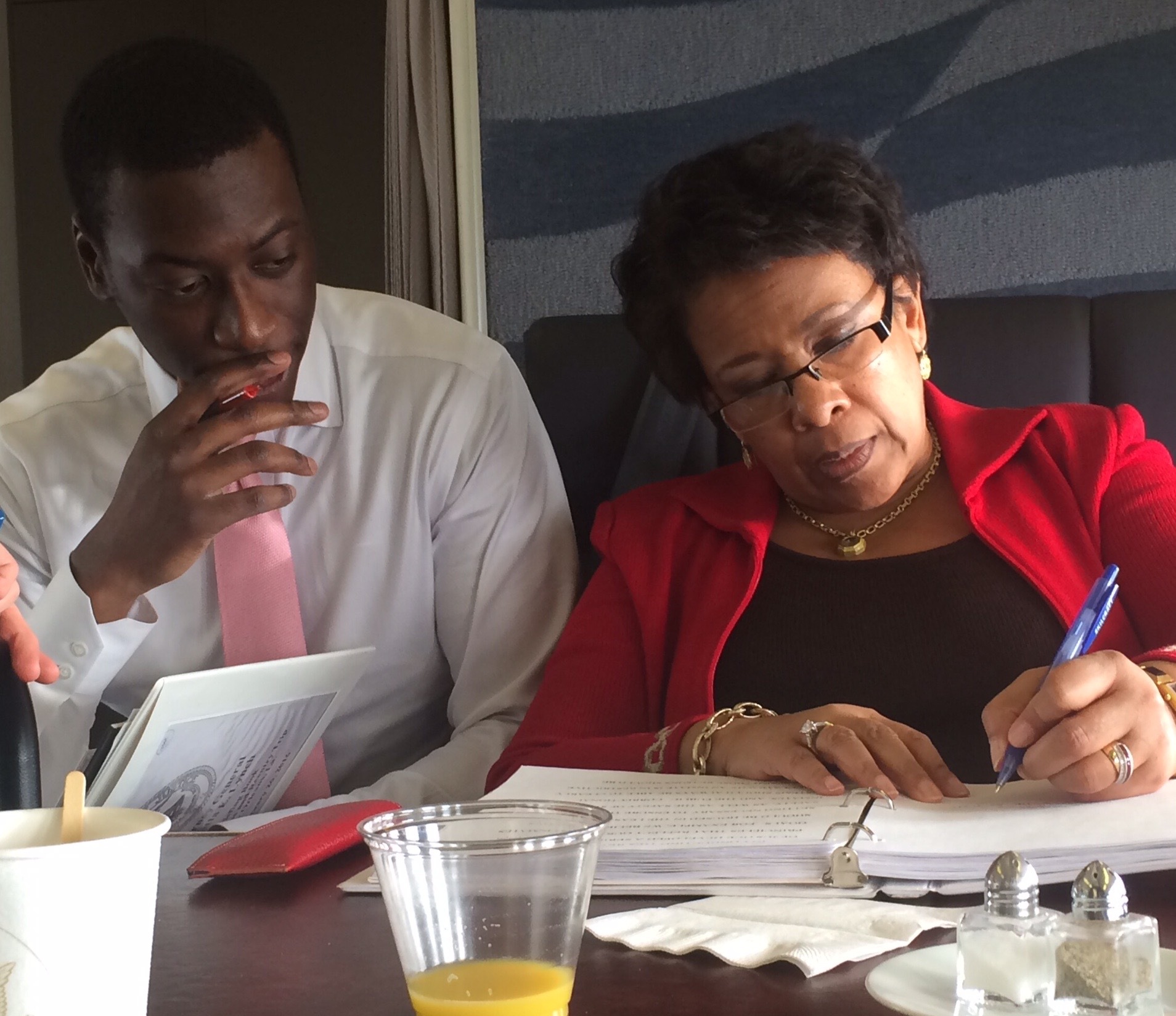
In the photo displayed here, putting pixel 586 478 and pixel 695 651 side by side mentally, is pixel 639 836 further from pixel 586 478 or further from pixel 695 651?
pixel 586 478

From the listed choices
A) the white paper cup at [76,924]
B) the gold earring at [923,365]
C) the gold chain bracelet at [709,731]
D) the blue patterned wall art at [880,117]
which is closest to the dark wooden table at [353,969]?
the white paper cup at [76,924]

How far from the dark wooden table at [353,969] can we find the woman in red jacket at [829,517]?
453 millimetres

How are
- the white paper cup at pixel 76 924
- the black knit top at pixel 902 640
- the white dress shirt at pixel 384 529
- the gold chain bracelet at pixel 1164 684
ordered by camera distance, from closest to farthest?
the white paper cup at pixel 76 924
the gold chain bracelet at pixel 1164 684
the black knit top at pixel 902 640
the white dress shirt at pixel 384 529

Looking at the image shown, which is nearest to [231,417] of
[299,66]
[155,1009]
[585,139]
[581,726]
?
[581,726]

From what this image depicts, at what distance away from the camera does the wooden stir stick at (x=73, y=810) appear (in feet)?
1.68

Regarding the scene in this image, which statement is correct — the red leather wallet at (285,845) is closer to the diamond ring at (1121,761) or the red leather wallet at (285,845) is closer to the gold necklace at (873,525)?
the diamond ring at (1121,761)

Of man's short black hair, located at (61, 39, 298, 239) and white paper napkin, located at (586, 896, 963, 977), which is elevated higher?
man's short black hair, located at (61, 39, 298, 239)

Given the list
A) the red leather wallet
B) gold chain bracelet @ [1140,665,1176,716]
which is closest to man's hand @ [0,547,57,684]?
the red leather wallet

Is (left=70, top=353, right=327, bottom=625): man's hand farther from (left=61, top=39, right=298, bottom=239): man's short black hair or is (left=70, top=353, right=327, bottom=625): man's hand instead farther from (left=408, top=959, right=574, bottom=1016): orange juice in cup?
(left=408, top=959, right=574, bottom=1016): orange juice in cup

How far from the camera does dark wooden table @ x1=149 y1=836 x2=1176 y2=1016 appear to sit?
22.5 inches

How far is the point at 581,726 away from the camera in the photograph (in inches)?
51.5

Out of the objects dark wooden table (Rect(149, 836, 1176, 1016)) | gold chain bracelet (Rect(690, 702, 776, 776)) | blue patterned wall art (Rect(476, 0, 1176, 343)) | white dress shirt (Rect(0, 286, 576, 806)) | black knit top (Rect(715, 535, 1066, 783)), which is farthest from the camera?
blue patterned wall art (Rect(476, 0, 1176, 343))

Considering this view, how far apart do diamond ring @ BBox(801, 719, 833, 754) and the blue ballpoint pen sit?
5.2 inches

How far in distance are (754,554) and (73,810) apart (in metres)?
0.97
